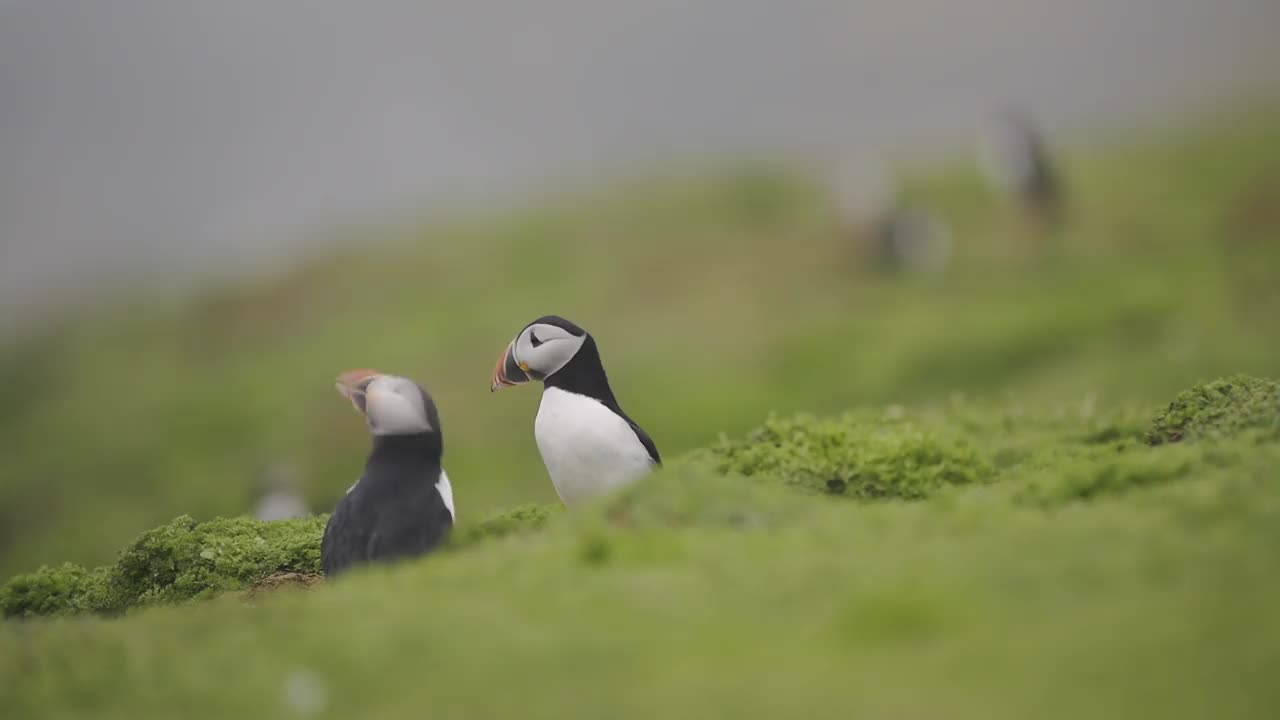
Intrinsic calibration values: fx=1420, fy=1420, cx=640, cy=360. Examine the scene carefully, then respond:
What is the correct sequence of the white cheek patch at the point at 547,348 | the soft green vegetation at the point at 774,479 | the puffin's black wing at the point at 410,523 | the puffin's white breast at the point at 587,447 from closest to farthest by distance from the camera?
the puffin's black wing at the point at 410,523 < the soft green vegetation at the point at 774,479 < the puffin's white breast at the point at 587,447 < the white cheek patch at the point at 547,348

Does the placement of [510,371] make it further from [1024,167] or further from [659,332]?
[1024,167]

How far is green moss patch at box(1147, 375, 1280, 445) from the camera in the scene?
302 inches

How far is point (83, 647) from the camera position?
Answer: 592cm

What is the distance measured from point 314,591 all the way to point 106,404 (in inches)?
859

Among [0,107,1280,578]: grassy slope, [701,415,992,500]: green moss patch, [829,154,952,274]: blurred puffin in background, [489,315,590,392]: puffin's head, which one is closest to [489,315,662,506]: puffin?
[489,315,590,392]: puffin's head

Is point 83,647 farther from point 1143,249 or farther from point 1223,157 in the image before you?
point 1223,157

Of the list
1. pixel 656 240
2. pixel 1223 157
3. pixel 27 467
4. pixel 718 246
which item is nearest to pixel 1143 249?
pixel 1223 157

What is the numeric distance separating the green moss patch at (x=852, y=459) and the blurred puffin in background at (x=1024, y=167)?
15.6 metres

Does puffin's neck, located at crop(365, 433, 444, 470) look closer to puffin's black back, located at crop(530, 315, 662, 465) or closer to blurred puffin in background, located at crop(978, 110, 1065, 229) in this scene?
puffin's black back, located at crop(530, 315, 662, 465)

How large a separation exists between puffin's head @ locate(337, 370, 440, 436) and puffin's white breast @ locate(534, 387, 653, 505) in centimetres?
91

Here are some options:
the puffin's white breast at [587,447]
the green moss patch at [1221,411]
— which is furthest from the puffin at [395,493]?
the green moss patch at [1221,411]

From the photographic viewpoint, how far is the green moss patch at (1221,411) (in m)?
7.66

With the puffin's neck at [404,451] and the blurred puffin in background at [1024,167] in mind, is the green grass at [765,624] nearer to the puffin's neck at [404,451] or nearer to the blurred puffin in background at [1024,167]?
the puffin's neck at [404,451]

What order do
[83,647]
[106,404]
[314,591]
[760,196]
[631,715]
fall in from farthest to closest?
[760,196] → [106,404] → [314,591] → [83,647] → [631,715]
